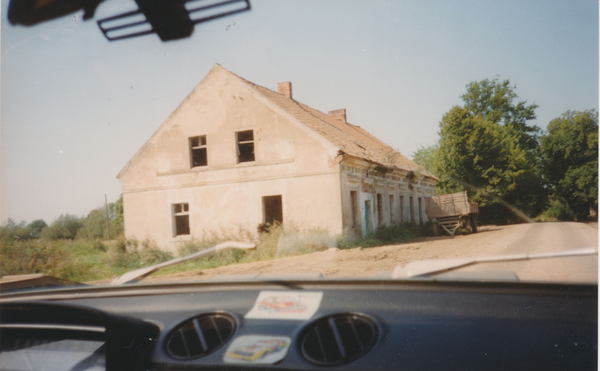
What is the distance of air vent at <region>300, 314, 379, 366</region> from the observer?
113cm

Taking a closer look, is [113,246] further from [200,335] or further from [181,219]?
[200,335]

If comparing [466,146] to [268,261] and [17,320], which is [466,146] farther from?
[17,320]

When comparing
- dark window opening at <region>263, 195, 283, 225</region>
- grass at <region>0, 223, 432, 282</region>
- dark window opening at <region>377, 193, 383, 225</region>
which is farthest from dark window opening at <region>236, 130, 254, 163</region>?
dark window opening at <region>377, 193, 383, 225</region>

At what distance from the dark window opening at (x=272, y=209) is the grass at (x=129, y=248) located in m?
0.07

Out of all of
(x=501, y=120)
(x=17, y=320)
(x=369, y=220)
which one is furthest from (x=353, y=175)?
(x=17, y=320)

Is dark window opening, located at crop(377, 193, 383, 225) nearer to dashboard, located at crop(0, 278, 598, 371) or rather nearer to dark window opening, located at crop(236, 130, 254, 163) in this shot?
dark window opening, located at crop(236, 130, 254, 163)

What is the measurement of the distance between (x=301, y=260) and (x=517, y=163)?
1559mm

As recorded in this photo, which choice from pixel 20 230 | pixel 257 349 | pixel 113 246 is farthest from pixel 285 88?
pixel 20 230

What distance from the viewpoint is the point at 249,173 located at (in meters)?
3.31

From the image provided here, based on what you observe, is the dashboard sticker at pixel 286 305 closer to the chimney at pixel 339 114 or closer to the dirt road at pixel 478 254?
the dirt road at pixel 478 254

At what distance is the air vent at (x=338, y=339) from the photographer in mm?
1135

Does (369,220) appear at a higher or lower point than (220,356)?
higher

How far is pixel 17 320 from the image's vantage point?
1534mm

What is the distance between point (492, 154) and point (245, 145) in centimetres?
193
